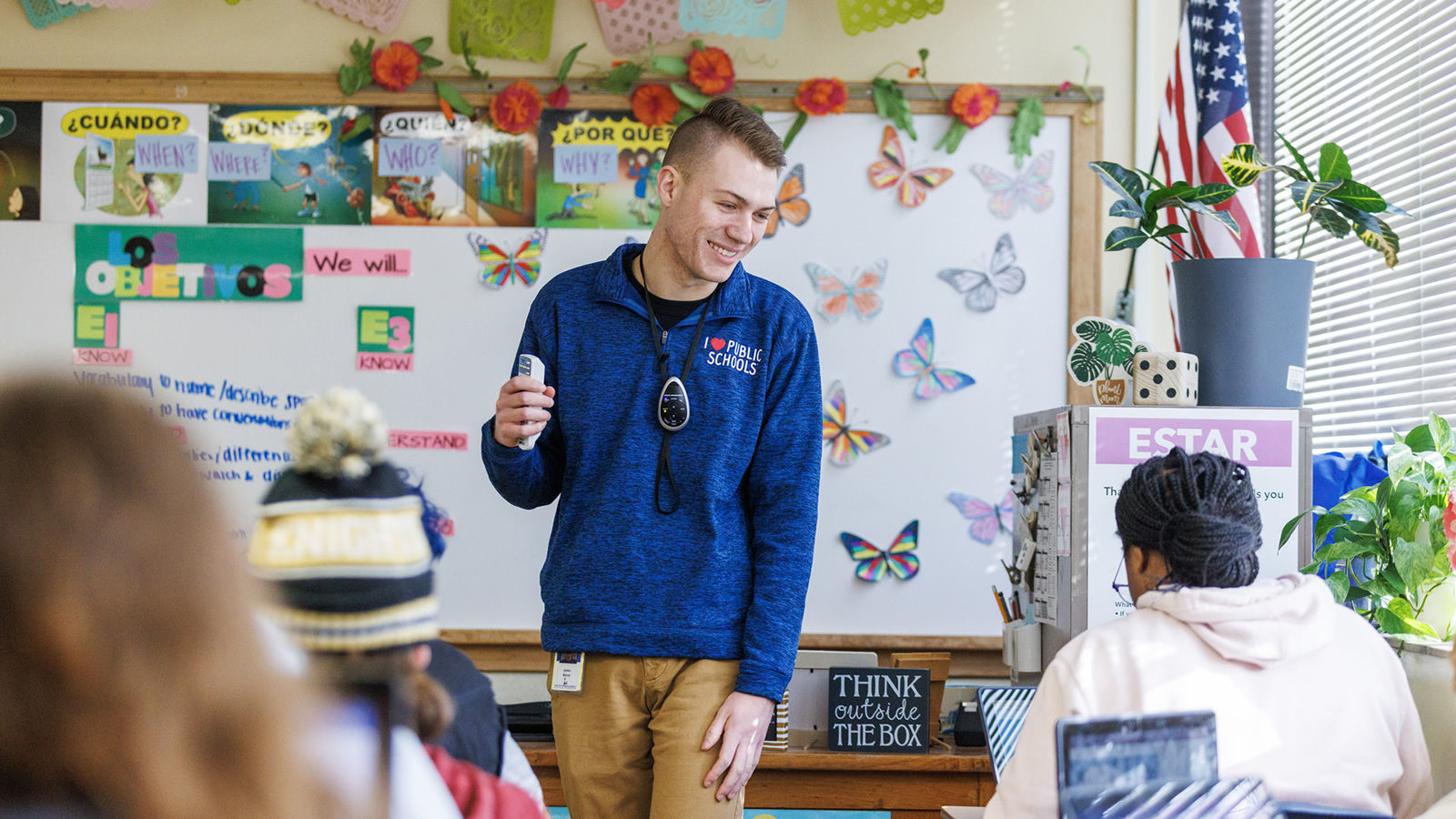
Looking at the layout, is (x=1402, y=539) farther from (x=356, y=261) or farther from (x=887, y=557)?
(x=356, y=261)

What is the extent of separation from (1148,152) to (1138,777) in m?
2.29

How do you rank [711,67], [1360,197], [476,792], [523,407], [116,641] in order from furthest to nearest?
[711,67]
[1360,197]
[523,407]
[476,792]
[116,641]

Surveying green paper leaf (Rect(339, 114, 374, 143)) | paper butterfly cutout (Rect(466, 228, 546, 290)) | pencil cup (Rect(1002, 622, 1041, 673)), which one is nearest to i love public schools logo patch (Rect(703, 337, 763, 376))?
pencil cup (Rect(1002, 622, 1041, 673))

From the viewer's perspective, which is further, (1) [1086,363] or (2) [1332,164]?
(1) [1086,363]

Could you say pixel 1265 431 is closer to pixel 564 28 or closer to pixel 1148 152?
pixel 1148 152

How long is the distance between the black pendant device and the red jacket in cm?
82

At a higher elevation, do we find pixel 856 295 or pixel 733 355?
pixel 856 295

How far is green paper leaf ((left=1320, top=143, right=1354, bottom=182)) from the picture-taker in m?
1.85

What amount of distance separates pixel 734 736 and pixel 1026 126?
6.42 feet

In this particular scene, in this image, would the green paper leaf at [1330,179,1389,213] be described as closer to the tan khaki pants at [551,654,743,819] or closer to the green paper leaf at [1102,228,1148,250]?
the green paper leaf at [1102,228,1148,250]

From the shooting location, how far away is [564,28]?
115 inches

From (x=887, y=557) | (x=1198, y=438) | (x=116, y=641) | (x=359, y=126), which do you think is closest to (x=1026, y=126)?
(x=887, y=557)

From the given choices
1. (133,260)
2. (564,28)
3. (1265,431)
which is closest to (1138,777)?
(1265,431)

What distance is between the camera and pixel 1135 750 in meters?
1.00
